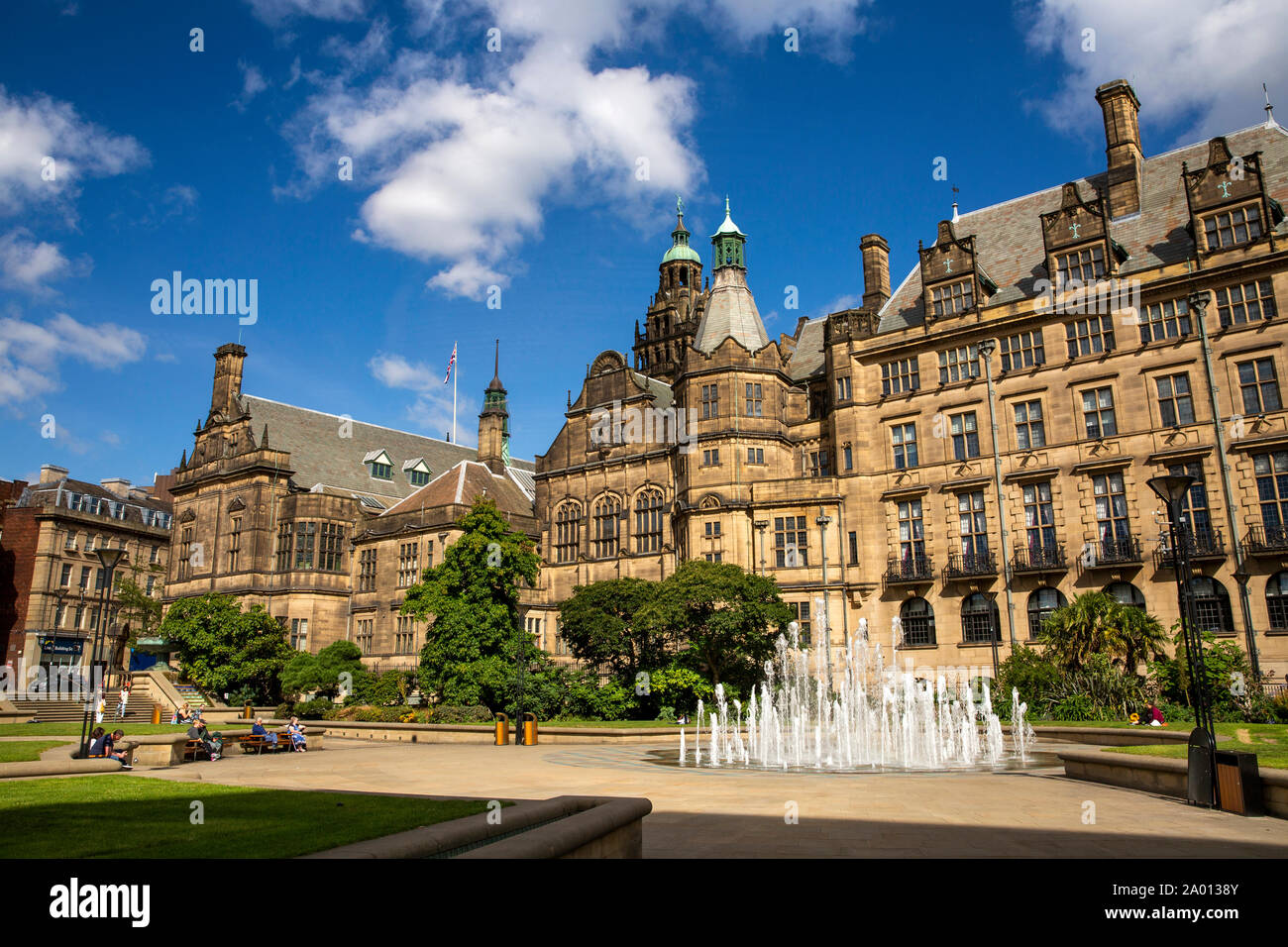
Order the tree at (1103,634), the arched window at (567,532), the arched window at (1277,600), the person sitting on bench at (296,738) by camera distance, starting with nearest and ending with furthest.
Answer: the person sitting on bench at (296,738) < the tree at (1103,634) < the arched window at (1277,600) < the arched window at (567,532)

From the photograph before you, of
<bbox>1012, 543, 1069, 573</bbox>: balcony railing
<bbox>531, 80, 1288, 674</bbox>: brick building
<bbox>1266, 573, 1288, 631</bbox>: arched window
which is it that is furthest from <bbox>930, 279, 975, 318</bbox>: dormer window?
<bbox>1266, 573, 1288, 631</bbox>: arched window

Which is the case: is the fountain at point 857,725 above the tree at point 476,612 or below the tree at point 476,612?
below

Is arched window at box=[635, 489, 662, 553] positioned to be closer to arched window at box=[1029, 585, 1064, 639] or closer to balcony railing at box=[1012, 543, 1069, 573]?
balcony railing at box=[1012, 543, 1069, 573]

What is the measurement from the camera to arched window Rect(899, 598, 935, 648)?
137ft

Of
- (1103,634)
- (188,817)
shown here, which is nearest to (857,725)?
(1103,634)

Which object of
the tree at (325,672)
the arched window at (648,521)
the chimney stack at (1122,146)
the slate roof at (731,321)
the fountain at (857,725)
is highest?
the chimney stack at (1122,146)

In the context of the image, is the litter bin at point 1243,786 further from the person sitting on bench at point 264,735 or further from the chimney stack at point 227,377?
the chimney stack at point 227,377

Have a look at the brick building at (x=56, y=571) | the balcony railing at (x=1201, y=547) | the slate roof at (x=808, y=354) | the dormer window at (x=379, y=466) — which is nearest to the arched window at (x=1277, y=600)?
the balcony railing at (x=1201, y=547)

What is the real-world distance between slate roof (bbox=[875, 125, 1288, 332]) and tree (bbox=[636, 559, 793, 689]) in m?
17.2

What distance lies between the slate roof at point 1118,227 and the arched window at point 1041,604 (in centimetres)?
1457

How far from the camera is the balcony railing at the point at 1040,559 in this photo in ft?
125

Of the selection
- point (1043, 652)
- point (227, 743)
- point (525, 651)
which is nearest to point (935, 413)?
point (1043, 652)
